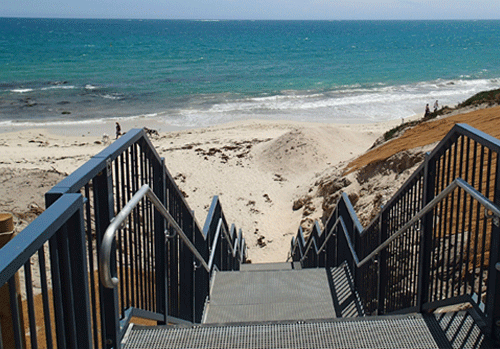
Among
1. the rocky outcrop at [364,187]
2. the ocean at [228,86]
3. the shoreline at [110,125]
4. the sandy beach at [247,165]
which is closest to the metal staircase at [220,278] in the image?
the rocky outcrop at [364,187]

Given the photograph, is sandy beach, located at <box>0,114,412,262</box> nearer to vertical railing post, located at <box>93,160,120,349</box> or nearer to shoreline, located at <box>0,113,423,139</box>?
shoreline, located at <box>0,113,423,139</box>

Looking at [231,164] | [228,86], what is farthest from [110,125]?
[228,86]

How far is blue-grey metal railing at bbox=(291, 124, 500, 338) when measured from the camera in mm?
3021

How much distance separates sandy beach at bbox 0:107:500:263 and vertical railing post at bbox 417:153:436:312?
256 inches

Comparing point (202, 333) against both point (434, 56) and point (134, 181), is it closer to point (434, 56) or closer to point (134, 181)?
point (134, 181)

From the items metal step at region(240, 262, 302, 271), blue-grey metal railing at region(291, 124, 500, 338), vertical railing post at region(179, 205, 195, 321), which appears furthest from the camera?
metal step at region(240, 262, 302, 271)

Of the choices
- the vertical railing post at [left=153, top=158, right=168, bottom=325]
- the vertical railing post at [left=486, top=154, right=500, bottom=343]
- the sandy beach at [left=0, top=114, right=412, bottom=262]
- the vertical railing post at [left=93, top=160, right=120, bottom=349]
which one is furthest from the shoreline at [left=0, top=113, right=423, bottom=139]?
the vertical railing post at [left=486, top=154, right=500, bottom=343]

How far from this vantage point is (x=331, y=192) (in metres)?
13.6

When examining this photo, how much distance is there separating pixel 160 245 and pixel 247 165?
54.6 feet

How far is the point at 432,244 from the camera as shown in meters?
3.91

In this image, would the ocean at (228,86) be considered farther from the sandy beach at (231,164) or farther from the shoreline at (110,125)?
the sandy beach at (231,164)

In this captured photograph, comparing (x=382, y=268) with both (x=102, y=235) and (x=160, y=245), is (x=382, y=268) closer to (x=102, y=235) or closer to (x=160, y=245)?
(x=160, y=245)

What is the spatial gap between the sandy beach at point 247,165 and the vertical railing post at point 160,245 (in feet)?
20.8

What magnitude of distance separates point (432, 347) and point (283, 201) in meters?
13.5
